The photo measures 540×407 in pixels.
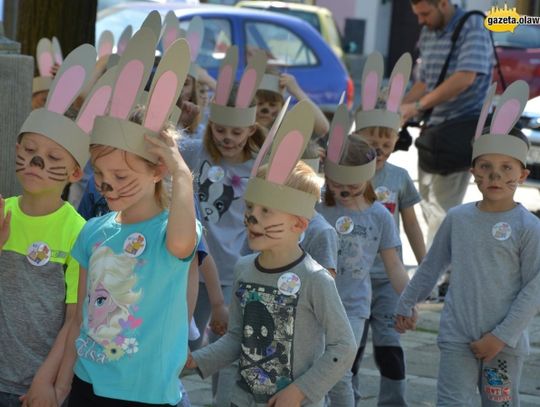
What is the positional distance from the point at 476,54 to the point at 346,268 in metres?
3.22

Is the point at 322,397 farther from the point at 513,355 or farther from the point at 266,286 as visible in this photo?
the point at 513,355

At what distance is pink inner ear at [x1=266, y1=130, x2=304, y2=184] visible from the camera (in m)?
4.11

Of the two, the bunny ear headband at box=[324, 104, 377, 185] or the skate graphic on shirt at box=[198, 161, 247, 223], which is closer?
the bunny ear headband at box=[324, 104, 377, 185]

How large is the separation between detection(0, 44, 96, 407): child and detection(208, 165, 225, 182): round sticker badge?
5.08 ft

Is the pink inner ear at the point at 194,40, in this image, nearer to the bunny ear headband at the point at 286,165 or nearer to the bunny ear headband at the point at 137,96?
the bunny ear headband at the point at 286,165

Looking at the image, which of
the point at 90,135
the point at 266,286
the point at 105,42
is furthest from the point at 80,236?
the point at 105,42

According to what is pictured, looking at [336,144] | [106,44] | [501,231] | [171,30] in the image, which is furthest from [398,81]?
[106,44]

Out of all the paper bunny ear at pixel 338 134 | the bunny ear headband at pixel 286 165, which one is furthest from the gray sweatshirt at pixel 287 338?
the paper bunny ear at pixel 338 134

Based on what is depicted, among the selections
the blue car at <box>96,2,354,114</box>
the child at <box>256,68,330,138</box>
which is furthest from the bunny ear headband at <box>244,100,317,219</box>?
the blue car at <box>96,2,354,114</box>

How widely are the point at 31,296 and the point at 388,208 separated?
243 cm

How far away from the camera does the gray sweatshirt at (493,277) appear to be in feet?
17.0

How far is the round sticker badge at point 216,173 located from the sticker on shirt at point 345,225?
1.90 feet

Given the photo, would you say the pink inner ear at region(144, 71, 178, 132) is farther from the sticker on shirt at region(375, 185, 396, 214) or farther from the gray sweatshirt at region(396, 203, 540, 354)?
the sticker on shirt at region(375, 185, 396, 214)

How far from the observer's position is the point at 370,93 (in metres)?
6.39
